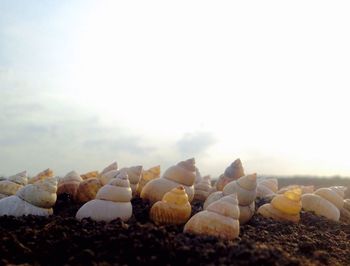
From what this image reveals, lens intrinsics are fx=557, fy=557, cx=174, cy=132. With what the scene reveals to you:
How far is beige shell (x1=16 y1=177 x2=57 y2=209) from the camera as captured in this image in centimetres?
578

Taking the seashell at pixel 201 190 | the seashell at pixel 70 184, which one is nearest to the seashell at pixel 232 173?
the seashell at pixel 201 190

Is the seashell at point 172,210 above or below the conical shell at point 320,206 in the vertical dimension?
above

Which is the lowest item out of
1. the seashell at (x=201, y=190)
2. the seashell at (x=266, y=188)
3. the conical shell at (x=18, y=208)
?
the seashell at (x=266, y=188)

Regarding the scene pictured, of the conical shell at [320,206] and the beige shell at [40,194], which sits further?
the conical shell at [320,206]

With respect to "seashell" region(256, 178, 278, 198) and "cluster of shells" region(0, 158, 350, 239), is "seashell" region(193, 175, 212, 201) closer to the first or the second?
"cluster of shells" region(0, 158, 350, 239)

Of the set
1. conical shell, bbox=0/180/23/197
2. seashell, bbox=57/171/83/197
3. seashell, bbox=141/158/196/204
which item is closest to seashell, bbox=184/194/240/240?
seashell, bbox=141/158/196/204

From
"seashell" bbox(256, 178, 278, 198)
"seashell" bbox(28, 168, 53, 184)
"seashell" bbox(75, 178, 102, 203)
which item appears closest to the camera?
"seashell" bbox(75, 178, 102, 203)

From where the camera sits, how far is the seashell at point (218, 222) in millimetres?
4969

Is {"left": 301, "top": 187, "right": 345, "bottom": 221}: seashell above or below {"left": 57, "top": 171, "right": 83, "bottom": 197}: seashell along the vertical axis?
below

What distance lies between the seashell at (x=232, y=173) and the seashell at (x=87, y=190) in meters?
1.61

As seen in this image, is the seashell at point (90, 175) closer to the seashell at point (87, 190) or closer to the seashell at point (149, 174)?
the seashell at point (149, 174)

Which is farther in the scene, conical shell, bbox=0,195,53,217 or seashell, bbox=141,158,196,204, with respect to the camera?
seashell, bbox=141,158,196,204

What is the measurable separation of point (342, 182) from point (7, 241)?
1339 centimetres

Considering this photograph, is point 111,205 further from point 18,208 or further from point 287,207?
Answer: point 287,207
